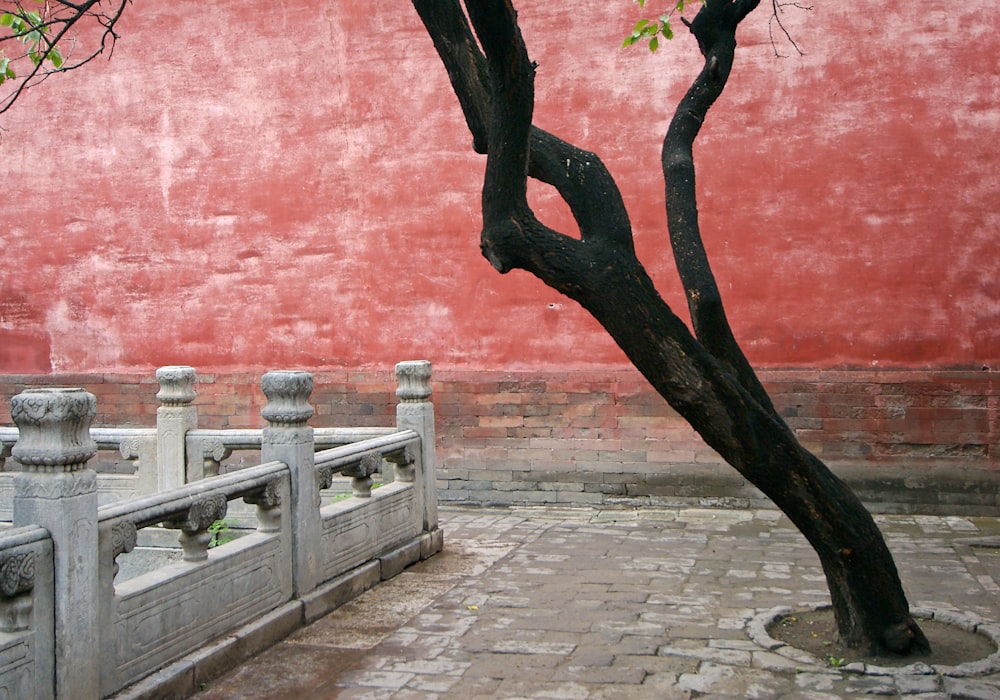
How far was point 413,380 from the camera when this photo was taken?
23.3 feet

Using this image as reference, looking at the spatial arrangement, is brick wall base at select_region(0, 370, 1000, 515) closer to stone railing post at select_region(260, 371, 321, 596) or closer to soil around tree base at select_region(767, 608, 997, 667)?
soil around tree base at select_region(767, 608, 997, 667)

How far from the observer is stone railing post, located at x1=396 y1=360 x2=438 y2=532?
7.05m

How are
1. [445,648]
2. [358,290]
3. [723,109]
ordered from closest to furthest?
[445,648]
[723,109]
[358,290]

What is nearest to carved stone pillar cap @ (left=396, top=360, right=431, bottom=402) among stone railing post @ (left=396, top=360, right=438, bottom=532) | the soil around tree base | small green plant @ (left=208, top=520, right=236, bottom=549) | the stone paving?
stone railing post @ (left=396, top=360, right=438, bottom=532)

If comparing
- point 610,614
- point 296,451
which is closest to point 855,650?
point 610,614

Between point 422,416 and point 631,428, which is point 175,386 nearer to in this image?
point 422,416

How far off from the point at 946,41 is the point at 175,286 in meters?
7.38

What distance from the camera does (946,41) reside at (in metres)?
8.36

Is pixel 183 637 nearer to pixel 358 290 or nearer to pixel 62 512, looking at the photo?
pixel 62 512

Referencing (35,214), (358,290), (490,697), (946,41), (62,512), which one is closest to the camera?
(62,512)

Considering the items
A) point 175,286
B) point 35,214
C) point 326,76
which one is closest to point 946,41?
point 326,76

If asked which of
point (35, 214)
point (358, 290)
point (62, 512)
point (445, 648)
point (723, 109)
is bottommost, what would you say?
point (445, 648)

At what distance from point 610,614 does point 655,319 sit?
186 centimetres

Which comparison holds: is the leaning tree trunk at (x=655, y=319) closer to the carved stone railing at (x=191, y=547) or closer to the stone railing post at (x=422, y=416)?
the carved stone railing at (x=191, y=547)
